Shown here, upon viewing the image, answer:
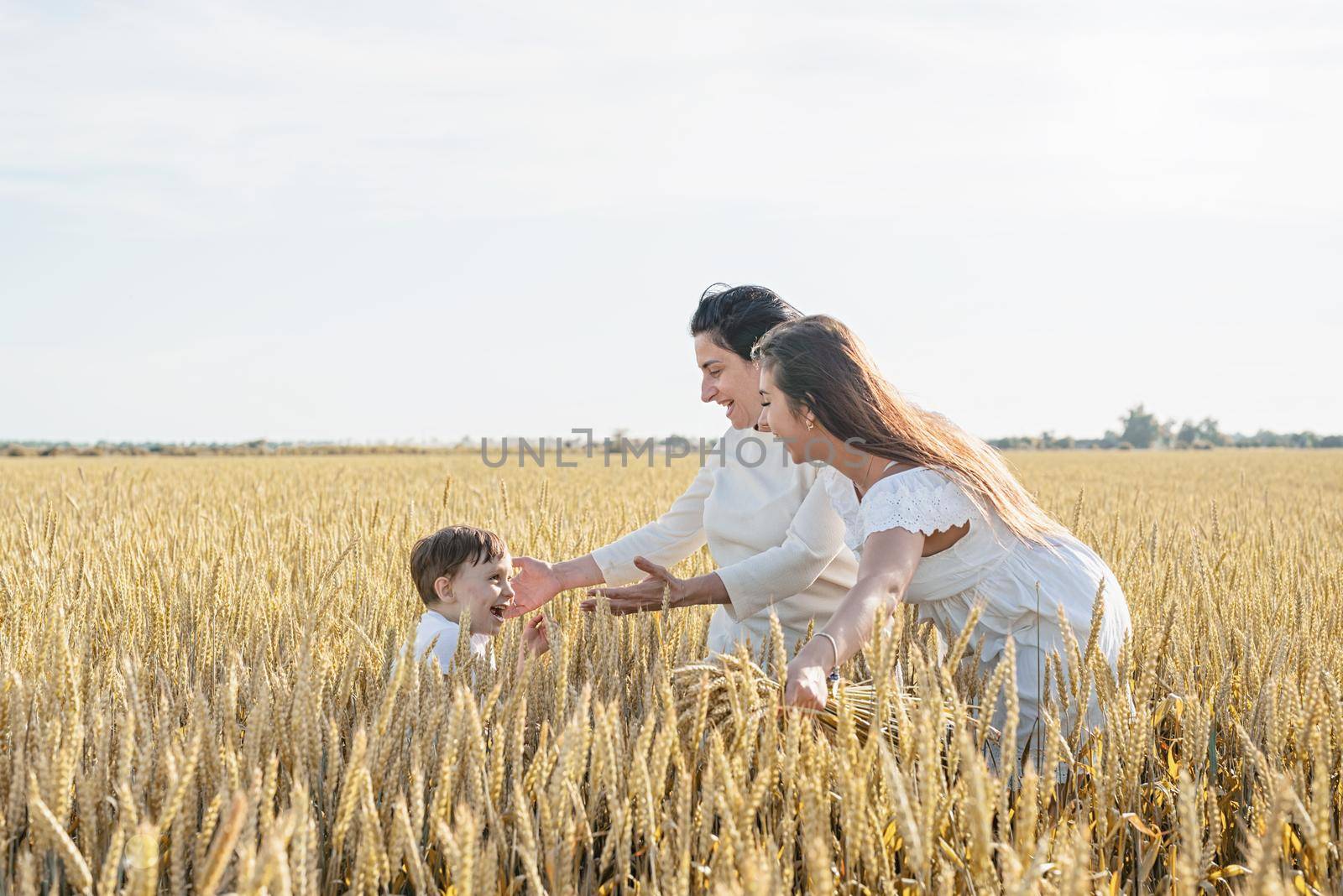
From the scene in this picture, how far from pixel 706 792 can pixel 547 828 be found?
288mm

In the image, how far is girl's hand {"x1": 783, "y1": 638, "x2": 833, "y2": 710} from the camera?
154 cm

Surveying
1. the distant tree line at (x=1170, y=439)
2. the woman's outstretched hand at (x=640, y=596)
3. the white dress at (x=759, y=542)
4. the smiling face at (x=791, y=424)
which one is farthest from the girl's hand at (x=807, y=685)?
the distant tree line at (x=1170, y=439)

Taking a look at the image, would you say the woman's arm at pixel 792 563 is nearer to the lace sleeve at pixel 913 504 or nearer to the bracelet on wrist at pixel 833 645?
the lace sleeve at pixel 913 504

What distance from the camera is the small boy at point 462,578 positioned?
2715 mm

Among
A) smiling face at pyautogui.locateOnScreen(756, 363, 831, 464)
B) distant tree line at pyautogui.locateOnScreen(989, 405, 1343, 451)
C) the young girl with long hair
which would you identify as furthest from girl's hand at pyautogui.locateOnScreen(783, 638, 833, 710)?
distant tree line at pyautogui.locateOnScreen(989, 405, 1343, 451)

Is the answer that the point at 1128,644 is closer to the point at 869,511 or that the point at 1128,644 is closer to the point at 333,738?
the point at 869,511

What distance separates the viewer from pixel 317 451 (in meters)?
35.3

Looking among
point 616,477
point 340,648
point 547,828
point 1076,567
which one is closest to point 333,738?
point 547,828

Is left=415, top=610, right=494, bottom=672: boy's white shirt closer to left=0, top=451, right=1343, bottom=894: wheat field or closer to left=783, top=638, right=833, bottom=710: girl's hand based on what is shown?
left=0, top=451, right=1343, bottom=894: wheat field

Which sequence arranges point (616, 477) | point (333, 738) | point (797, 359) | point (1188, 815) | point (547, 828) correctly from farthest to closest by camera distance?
point (616, 477) < point (797, 359) < point (333, 738) < point (547, 828) < point (1188, 815)

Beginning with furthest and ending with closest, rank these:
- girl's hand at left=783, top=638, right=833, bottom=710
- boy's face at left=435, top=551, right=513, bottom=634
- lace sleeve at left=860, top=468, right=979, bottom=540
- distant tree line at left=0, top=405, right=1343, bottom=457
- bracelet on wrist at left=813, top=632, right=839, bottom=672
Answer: distant tree line at left=0, top=405, right=1343, bottom=457 → boy's face at left=435, top=551, right=513, bottom=634 → lace sleeve at left=860, top=468, right=979, bottom=540 → bracelet on wrist at left=813, top=632, right=839, bottom=672 → girl's hand at left=783, top=638, right=833, bottom=710

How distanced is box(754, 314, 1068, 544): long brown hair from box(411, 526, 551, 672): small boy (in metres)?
0.97

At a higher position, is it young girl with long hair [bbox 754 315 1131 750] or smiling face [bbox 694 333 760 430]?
smiling face [bbox 694 333 760 430]

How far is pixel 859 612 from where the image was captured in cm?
177
